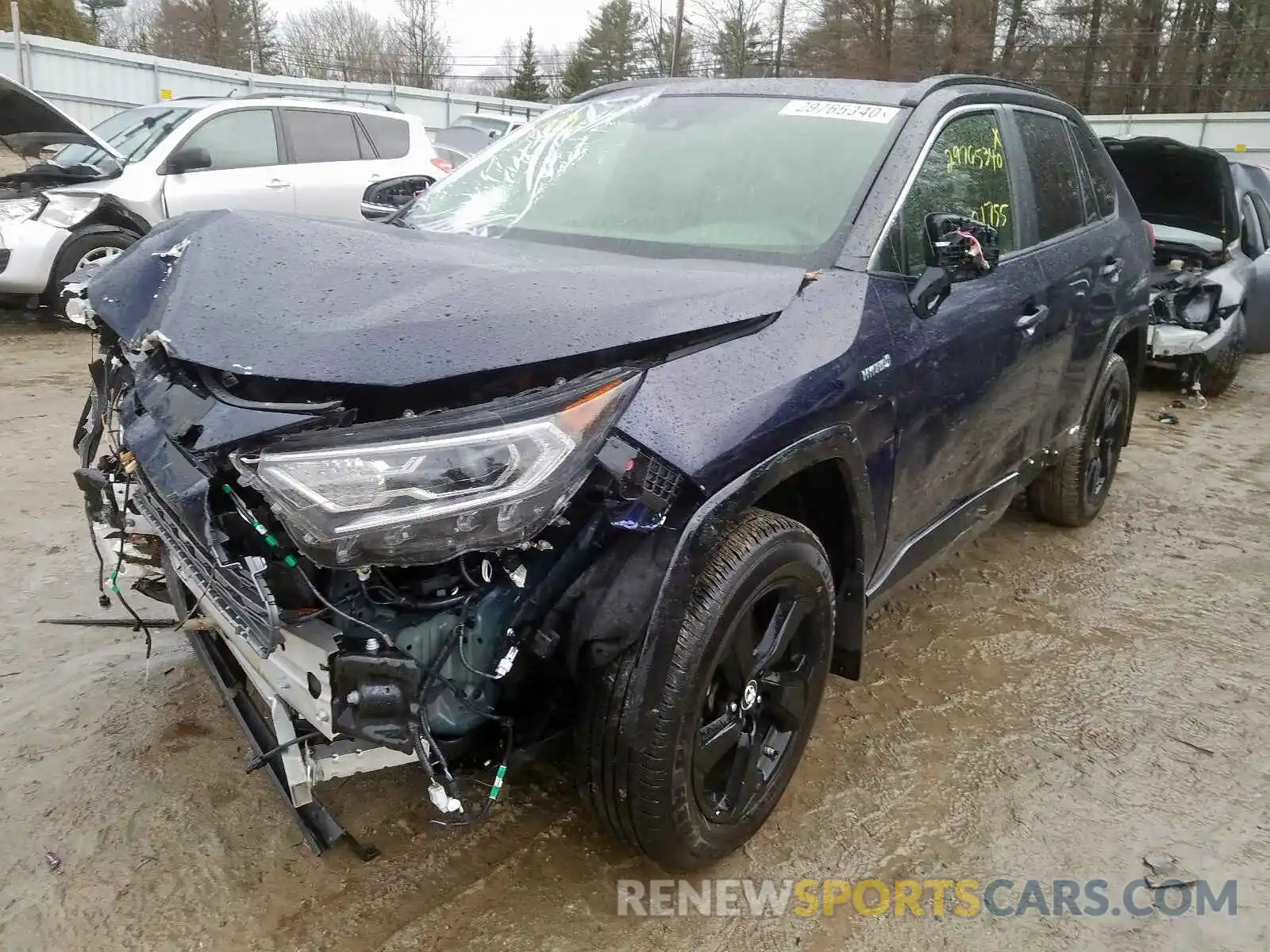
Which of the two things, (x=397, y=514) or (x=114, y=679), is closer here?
(x=397, y=514)

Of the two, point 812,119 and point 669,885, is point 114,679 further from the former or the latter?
point 812,119

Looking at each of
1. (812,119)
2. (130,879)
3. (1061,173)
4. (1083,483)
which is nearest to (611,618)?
(130,879)

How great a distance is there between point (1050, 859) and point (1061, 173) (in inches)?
106

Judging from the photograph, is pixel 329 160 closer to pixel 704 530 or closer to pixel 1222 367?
pixel 1222 367

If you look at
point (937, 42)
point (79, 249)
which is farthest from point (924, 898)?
point (937, 42)

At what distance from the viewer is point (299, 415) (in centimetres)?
174

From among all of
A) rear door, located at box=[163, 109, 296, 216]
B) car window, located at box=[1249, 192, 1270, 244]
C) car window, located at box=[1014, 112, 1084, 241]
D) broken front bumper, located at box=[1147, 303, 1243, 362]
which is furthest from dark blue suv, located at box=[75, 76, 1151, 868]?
car window, located at box=[1249, 192, 1270, 244]

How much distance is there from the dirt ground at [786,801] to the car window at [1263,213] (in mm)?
5460

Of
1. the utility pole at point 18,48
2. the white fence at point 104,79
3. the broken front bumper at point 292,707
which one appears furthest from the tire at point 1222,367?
the utility pole at point 18,48

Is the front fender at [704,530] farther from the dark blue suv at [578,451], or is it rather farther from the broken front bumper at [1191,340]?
the broken front bumper at [1191,340]

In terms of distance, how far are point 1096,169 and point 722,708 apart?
3.40 m

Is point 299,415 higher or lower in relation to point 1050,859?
higher

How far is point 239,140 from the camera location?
8500 millimetres

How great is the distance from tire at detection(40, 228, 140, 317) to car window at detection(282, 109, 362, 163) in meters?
1.85
